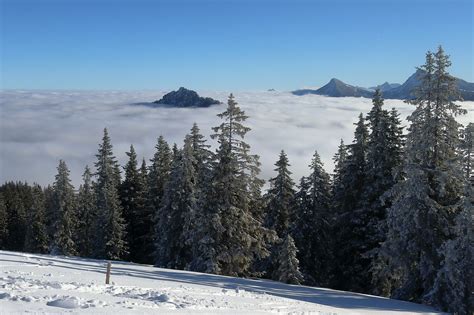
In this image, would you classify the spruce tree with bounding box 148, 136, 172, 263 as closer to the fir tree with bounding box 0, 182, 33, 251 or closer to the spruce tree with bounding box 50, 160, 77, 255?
the spruce tree with bounding box 50, 160, 77, 255

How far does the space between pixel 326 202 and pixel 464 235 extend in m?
15.6

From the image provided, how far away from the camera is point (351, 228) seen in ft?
104

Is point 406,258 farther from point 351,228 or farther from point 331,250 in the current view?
point 331,250

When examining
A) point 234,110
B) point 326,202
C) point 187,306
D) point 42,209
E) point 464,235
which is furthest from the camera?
A: point 42,209

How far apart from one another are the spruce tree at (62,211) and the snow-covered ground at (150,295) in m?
27.6

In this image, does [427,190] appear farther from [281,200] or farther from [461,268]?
[281,200]

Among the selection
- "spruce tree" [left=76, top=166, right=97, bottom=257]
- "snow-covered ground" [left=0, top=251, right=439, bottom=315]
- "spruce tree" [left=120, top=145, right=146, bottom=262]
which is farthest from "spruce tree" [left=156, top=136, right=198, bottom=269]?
"spruce tree" [left=76, top=166, right=97, bottom=257]

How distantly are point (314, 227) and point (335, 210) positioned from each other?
2117 mm

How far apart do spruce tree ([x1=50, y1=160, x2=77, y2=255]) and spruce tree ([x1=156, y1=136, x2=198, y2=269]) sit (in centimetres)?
1633

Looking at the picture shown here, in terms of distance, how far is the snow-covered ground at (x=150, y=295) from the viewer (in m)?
12.3

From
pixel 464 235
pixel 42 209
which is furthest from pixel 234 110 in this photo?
pixel 42 209

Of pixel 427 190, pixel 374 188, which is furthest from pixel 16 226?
pixel 427 190

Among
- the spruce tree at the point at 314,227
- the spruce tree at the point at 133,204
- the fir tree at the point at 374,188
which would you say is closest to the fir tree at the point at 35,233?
the spruce tree at the point at 133,204

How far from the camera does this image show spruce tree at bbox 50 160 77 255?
1919 inches
